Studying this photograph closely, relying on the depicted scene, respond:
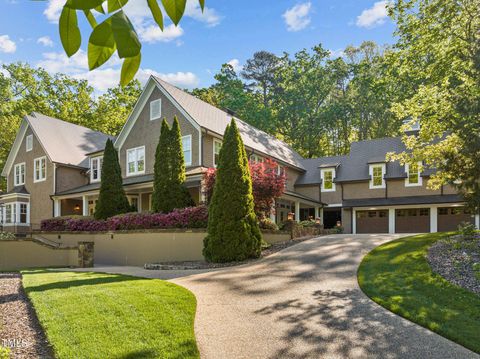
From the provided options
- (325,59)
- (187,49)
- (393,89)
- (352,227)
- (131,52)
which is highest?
(325,59)

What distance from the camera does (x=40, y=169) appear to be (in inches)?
1179

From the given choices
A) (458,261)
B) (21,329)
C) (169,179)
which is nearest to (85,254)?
(169,179)

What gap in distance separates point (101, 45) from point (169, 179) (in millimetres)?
17529

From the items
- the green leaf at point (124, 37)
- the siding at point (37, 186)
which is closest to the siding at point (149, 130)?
the siding at point (37, 186)

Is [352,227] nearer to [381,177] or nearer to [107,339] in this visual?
[381,177]

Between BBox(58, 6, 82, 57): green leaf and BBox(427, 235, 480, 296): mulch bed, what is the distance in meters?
Answer: 9.04

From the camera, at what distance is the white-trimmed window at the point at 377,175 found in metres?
28.5

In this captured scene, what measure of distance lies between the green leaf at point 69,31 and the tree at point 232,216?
12.6m

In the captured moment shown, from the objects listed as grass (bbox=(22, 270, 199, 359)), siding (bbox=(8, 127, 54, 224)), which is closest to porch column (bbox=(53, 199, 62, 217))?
siding (bbox=(8, 127, 54, 224))

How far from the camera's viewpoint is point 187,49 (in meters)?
3.68

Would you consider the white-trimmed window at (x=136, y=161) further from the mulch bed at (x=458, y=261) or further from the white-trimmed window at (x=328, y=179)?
the mulch bed at (x=458, y=261)

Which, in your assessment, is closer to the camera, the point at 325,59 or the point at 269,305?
the point at 269,305

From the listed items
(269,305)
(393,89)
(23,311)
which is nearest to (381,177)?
(393,89)

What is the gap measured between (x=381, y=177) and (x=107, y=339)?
2631cm
